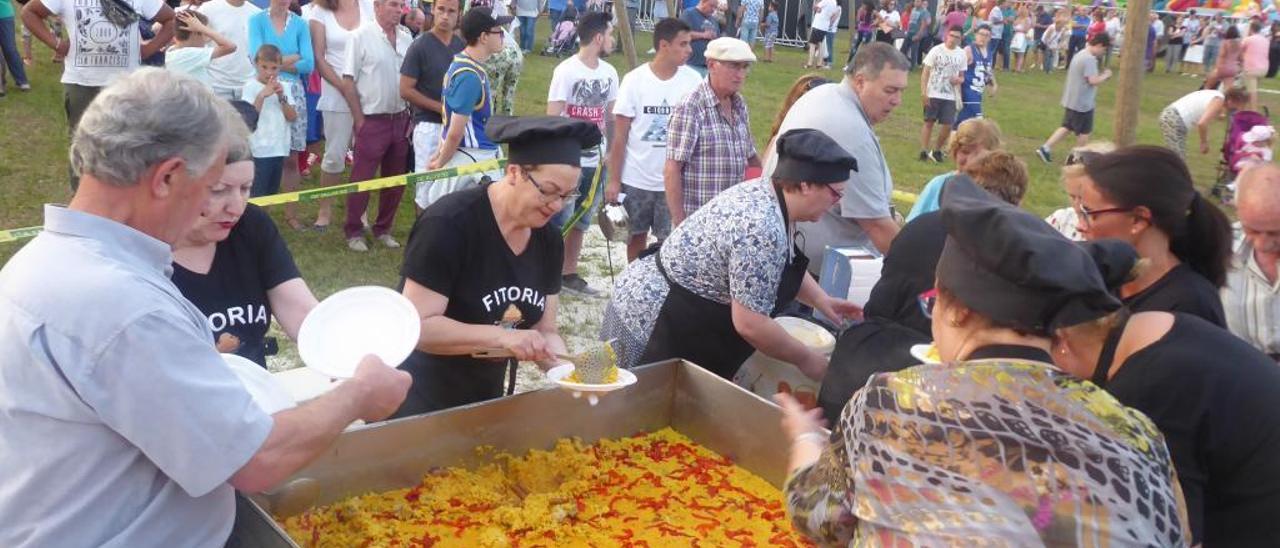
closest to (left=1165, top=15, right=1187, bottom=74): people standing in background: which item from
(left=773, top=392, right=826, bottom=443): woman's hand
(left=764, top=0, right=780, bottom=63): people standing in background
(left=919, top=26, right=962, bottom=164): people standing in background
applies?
(left=764, top=0, right=780, bottom=63): people standing in background

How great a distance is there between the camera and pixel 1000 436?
63.8 inches

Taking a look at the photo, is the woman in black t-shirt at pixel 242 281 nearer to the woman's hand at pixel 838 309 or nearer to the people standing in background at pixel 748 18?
the woman's hand at pixel 838 309

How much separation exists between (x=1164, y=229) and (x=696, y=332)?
1615mm

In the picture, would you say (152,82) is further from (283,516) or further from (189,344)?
(283,516)

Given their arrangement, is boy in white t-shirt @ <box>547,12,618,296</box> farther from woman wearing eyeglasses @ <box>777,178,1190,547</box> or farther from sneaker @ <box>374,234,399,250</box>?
woman wearing eyeglasses @ <box>777,178,1190,547</box>

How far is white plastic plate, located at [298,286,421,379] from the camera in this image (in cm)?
265

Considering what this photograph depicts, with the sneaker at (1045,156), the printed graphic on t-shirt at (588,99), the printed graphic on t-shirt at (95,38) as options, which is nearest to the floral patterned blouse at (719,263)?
the printed graphic on t-shirt at (588,99)

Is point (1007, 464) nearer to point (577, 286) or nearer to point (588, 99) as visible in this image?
point (577, 286)

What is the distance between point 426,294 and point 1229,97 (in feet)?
35.5

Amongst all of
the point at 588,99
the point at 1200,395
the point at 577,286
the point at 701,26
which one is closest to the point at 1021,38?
the point at 701,26

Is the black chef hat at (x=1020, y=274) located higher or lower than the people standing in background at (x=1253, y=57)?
higher

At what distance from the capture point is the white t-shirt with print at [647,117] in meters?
6.49

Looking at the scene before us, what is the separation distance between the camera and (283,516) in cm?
283

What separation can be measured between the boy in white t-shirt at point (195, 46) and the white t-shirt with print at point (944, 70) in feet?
27.0
